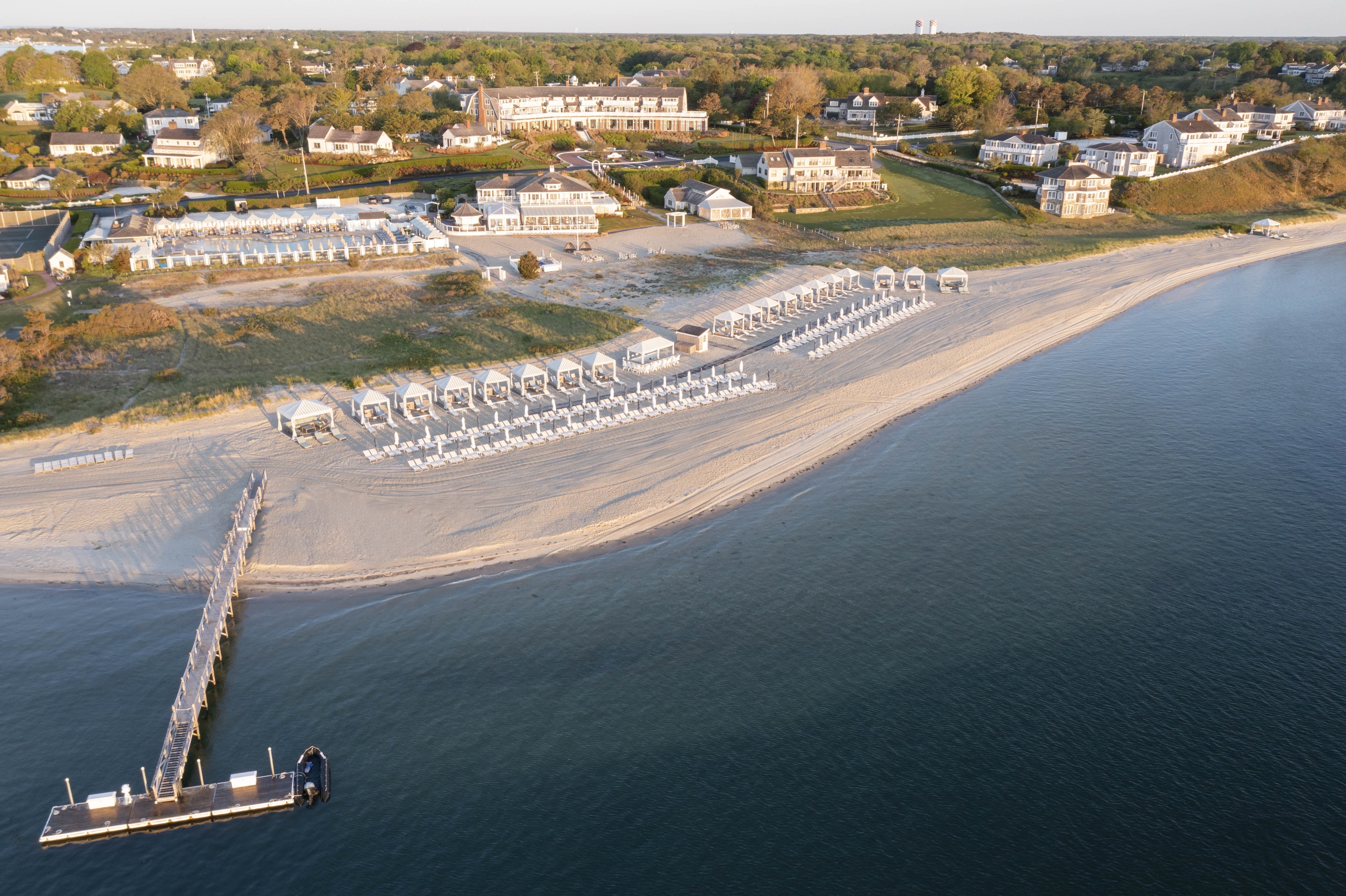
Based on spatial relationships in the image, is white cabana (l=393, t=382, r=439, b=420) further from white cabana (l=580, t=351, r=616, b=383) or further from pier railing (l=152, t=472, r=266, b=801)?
pier railing (l=152, t=472, r=266, b=801)

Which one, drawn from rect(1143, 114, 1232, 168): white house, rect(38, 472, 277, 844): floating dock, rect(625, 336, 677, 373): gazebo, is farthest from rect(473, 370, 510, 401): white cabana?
rect(1143, 114, 1232, 168): white house

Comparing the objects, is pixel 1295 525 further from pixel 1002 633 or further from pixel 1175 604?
pixel 1002 633

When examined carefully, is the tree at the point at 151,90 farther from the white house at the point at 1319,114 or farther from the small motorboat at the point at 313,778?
the white house at the point at 1319,114

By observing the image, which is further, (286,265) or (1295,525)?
(286,265)

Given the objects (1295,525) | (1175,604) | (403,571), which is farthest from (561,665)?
(1295,525)

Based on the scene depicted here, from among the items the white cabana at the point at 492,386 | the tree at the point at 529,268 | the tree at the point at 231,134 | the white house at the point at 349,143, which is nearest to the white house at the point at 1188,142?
the tree at the point at 529,268
